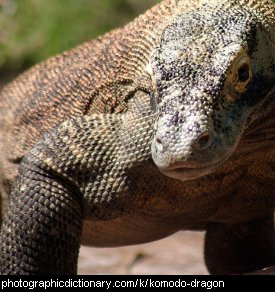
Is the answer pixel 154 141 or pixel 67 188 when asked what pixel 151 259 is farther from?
pixel 154 141

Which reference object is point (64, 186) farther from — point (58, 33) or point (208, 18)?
point (58, 33)

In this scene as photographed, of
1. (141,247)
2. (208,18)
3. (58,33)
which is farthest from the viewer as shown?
(58,33)

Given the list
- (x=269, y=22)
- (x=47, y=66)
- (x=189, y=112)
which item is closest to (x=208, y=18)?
(x=269, y=22)

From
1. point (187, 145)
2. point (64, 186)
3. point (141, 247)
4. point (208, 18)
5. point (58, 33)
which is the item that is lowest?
point (187, 145)

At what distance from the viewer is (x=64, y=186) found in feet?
11.8

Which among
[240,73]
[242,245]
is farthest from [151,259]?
[240,73]

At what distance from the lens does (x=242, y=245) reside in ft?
14.7

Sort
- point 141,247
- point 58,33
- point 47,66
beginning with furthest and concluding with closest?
1. point 58,33
2. point 141,247
3. point 47,66

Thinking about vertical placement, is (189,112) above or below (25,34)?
below

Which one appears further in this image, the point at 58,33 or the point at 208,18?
the point at 58,33

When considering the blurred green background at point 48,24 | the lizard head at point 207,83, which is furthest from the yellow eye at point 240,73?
the blurred green background at point 48,24

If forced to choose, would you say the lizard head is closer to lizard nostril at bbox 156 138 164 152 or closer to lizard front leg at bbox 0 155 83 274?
lizard nostril at bbox 156 138 164 152

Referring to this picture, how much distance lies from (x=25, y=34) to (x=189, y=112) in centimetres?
662

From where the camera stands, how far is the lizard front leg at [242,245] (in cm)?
444
